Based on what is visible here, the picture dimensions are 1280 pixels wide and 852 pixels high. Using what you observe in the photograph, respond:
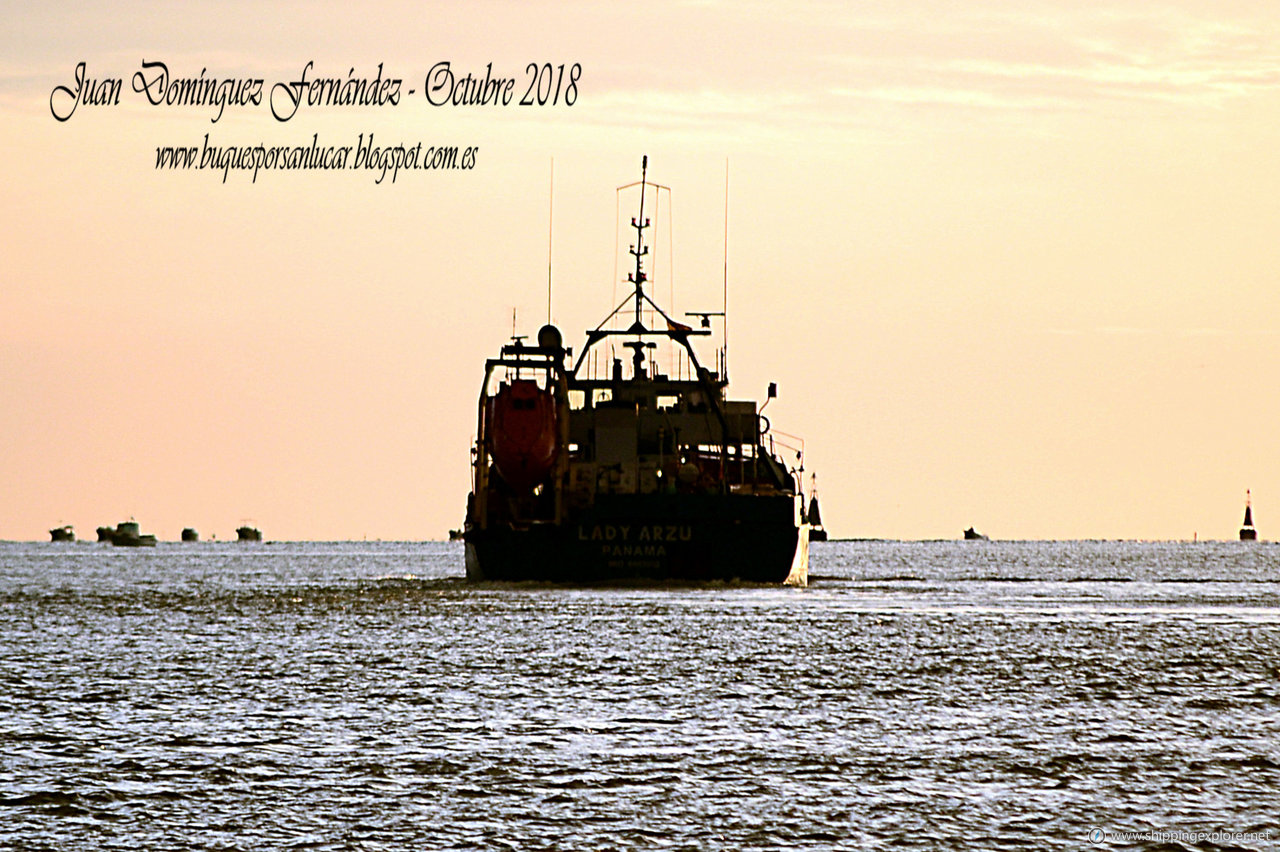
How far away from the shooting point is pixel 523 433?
53.7 m

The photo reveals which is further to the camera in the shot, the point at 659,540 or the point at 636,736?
the point at 659,540

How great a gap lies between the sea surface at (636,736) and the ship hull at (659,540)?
1083 centimetres

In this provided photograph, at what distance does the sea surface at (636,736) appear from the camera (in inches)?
585

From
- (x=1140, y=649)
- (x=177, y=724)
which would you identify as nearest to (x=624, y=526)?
(x=1140, y=649)

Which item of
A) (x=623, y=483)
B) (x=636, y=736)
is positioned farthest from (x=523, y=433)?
(x=636, y=736)

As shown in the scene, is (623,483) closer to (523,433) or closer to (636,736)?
(523,433)

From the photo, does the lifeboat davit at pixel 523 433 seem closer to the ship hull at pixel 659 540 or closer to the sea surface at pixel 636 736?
the ship hull at pixel 659 540

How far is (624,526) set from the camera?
2103 inches

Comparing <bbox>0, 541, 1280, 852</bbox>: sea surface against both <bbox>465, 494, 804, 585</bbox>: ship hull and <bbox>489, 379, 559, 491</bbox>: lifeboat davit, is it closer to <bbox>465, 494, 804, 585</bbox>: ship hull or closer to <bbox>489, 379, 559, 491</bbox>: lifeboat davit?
<bbox>465, 494, 804, 585</bbox>: ship hull

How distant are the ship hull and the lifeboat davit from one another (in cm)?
190

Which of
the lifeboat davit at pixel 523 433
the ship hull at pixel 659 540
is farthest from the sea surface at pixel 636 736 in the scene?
the lifeboat davit at pixel 523 433

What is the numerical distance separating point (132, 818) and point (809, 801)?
19.4ft

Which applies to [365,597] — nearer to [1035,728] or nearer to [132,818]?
[1035,728]

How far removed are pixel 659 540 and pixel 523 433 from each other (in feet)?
17.2
